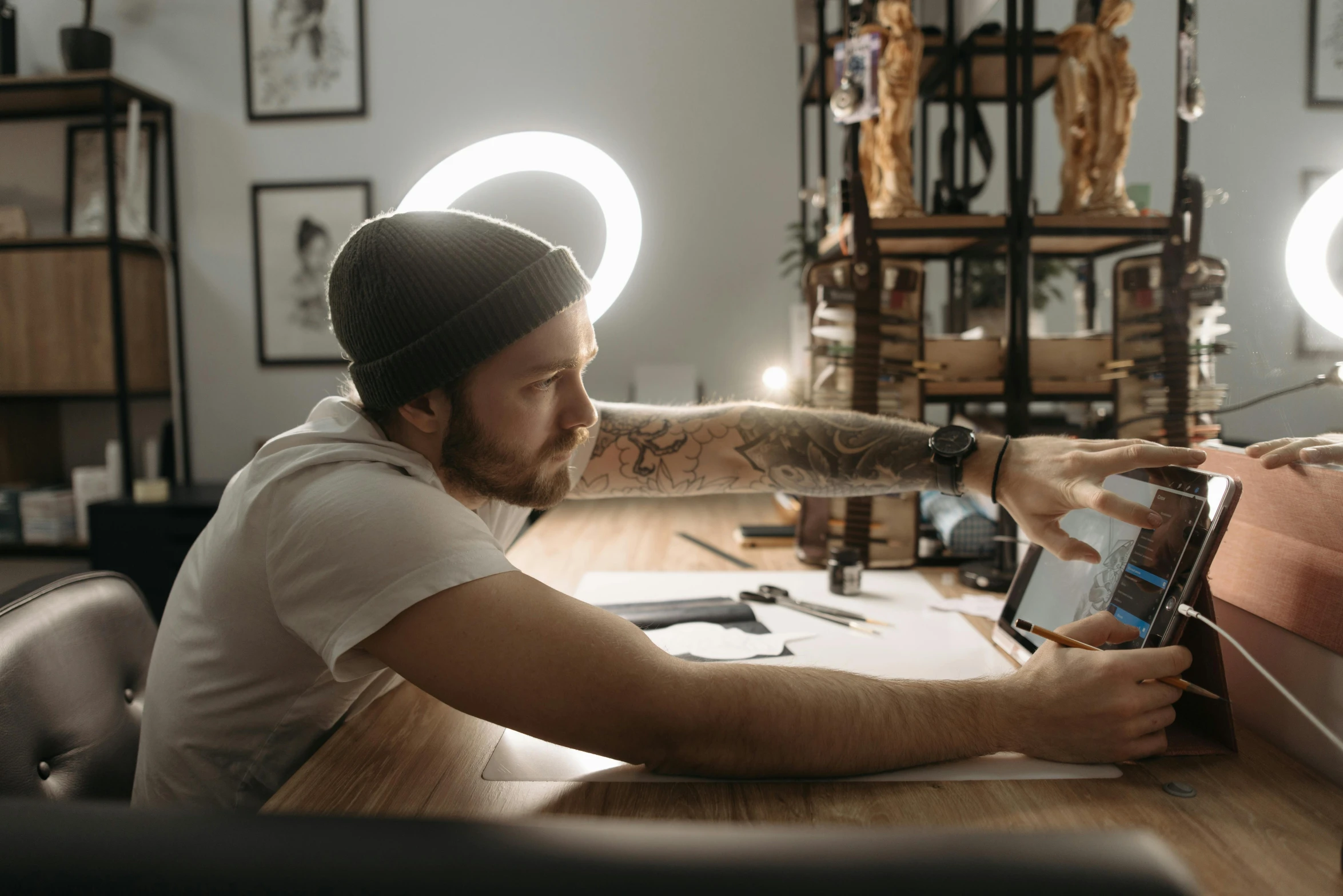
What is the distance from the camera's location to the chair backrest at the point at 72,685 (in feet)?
2.48

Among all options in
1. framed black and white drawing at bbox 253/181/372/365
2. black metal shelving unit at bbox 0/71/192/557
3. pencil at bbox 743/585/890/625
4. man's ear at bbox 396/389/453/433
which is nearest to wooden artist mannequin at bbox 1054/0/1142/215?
pencil at bbox 743/585/890/625

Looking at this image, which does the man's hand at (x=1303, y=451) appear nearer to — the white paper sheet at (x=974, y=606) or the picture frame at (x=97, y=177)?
the white paper sheet at (x=974, y=606)

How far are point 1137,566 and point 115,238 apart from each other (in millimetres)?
3353

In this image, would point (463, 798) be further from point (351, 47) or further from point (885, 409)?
point (351, 47)

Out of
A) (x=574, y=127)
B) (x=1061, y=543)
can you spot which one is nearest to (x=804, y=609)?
(x=1061, y=543)

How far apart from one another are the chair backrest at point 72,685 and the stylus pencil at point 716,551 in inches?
35.8

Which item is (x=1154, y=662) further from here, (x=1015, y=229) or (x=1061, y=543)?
(x=1015, y=229)

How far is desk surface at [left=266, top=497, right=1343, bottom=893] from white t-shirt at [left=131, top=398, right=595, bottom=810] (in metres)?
0.08

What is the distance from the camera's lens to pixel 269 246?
317 cm

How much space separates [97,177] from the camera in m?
3.18

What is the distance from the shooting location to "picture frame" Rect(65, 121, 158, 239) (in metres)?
3.12

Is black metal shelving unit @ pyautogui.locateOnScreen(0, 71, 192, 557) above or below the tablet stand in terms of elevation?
above

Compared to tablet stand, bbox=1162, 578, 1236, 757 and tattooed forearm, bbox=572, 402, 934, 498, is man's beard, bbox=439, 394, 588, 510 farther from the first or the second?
tablet stand, bbox=1162, 578, 1236, 757

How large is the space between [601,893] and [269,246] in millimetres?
3510
